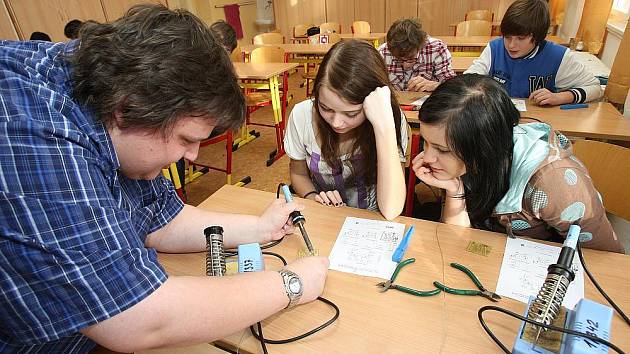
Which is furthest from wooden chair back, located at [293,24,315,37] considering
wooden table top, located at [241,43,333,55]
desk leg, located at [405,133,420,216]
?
desk leg, located at [405,133,420,216]

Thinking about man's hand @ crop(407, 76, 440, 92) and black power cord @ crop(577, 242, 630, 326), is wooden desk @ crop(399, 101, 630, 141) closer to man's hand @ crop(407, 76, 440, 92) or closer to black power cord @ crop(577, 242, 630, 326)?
man's hand @ crop(407, 76, 440, 92)

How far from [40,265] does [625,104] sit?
2.63 m

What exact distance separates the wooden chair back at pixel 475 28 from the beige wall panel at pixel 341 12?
269 cm

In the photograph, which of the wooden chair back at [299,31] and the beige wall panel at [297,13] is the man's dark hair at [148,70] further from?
the beige wall panel at [297,13]

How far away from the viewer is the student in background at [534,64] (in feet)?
6.56

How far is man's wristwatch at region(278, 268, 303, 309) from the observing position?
0.75 meters

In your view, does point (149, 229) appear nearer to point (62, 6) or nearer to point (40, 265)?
point (40, 265)

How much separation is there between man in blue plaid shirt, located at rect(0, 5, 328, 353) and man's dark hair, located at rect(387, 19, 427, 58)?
2.09m

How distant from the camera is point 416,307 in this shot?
0.78 metres

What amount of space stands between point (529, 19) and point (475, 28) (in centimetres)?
294

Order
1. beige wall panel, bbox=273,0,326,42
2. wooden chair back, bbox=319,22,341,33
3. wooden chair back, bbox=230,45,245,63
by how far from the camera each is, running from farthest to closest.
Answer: beige wall panel, bbox=273,0,326,42 → wooden chair back, bbox=319,22,341,33 → wooden chair back, bbox=230,45,245,63

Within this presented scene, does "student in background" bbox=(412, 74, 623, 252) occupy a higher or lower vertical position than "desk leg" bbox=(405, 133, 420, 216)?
higher

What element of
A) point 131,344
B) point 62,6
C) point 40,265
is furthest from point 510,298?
point 62,6

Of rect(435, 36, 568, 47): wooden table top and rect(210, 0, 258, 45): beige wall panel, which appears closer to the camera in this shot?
rect(435, 36, 568, 47): wooden table top
